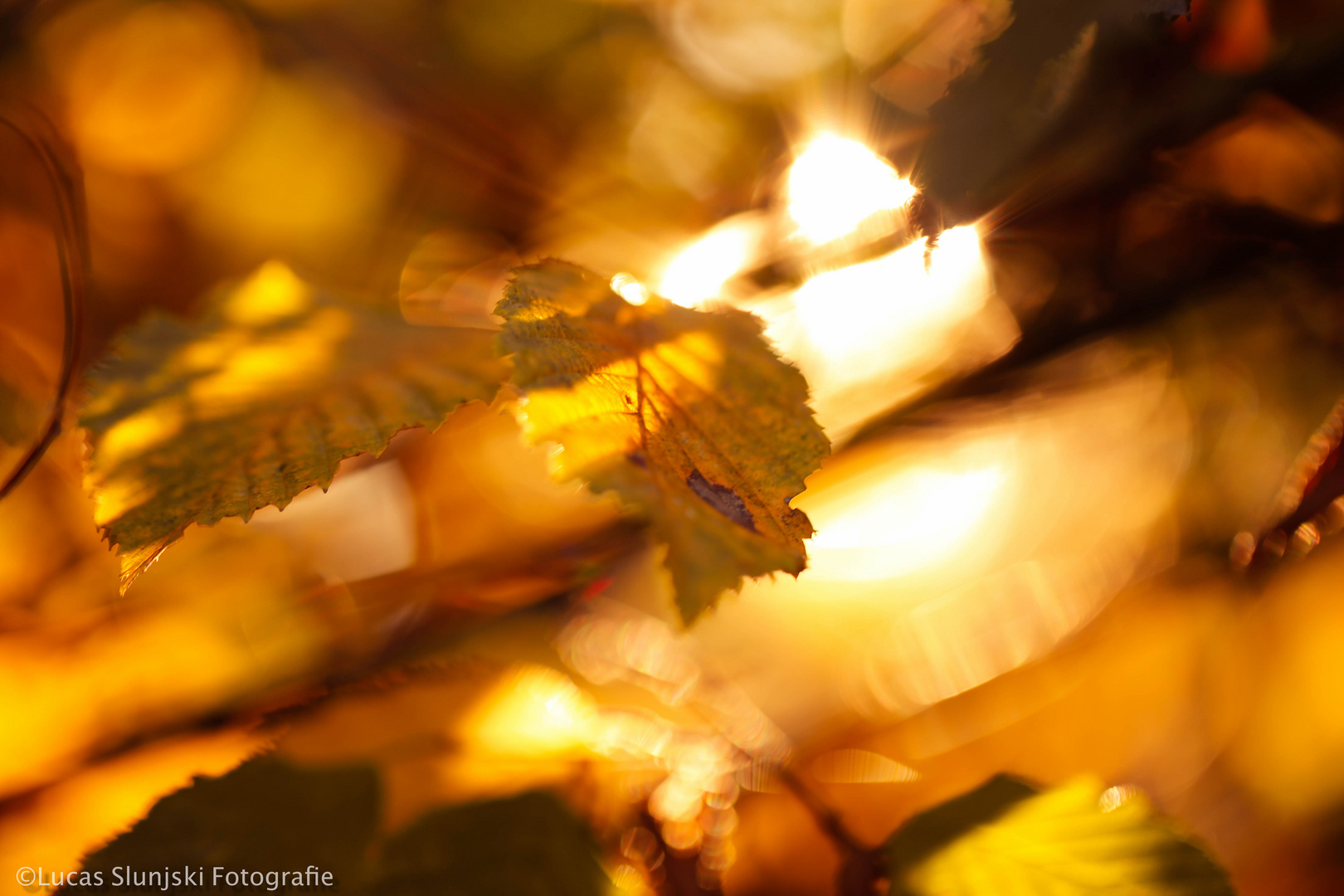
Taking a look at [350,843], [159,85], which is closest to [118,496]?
[350,843]

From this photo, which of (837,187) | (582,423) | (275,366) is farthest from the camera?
(837,187)

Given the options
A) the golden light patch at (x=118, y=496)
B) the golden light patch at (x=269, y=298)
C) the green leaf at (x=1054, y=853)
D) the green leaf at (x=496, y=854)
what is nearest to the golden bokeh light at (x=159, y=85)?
the golden light patch at (x=269, y=298)

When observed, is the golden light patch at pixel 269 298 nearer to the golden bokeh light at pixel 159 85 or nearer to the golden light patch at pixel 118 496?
the golden light patch at pixel 118 496

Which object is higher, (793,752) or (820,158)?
(820,158)

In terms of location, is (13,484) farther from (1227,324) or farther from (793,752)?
(1227,324)

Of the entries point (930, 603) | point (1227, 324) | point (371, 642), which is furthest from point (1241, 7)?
point (371, 642)

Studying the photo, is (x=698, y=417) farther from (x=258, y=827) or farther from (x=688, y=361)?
(x=258, y=827)
